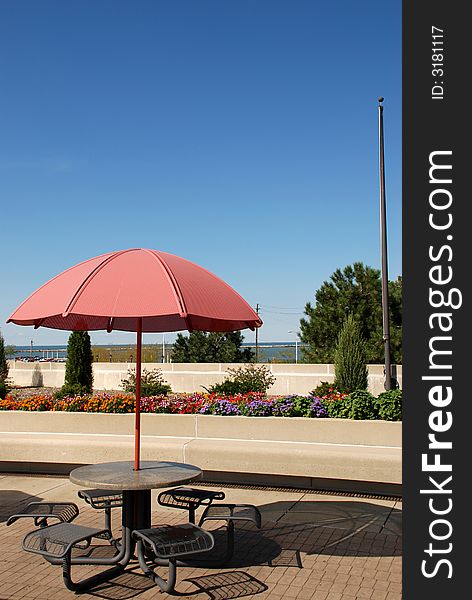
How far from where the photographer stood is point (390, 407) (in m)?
8.93

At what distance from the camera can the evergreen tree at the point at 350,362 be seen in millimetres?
16812

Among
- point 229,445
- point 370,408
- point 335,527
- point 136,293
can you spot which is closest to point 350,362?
point 370,408

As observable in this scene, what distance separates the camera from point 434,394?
361 cm

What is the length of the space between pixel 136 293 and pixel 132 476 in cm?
160

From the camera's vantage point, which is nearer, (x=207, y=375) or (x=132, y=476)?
(x=132, y=476)

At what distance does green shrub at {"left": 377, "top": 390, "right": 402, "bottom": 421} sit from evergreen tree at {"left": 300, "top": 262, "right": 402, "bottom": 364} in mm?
16859

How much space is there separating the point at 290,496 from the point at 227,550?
2412 mm

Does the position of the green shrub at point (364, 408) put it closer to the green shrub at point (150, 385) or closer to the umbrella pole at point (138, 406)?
the umbrella pole at point (138, 406)

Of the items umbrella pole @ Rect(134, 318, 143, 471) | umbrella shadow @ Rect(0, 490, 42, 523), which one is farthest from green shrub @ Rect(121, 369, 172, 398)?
umbrella pole @ Rect(134, 318, 143, 471)

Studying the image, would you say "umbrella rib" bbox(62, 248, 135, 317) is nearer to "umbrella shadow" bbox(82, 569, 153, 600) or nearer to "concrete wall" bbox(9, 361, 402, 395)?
"umbrella shadow" bbox(82, 569, 153, 600)


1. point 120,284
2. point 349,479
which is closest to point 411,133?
point 120,284

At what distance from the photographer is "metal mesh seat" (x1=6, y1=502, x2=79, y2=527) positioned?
19.0 feet

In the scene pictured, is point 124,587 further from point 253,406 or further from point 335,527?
point 253,406

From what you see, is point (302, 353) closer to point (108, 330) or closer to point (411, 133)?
point (108, 330)
